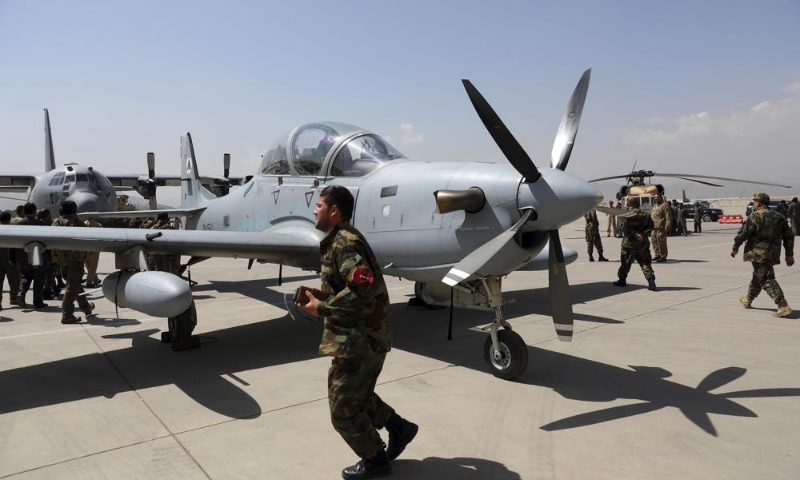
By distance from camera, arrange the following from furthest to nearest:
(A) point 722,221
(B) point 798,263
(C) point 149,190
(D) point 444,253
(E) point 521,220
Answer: (A) point 722,221
(C) point 149,190
(B) point 798,263
(D) point 444,253
(E) point 521,220

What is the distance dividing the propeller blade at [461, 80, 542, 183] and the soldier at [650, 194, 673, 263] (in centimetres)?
1226

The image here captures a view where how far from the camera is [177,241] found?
5695 mm

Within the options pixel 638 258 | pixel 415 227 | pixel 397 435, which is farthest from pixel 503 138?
pixel 638 258

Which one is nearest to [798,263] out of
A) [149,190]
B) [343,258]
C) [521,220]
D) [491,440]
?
[521,220]

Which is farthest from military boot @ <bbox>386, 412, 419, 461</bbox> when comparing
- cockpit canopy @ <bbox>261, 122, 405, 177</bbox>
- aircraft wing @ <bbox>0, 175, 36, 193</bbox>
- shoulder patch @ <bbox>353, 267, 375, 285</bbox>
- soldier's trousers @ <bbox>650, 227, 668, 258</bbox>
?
→ aircraft wing @ <bbox>0, 175, 36, 193</bbox>

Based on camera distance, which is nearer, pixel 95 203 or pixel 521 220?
pixel 521 220

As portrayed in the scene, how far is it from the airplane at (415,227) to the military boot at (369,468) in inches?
57.2

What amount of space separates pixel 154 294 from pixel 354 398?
2976mm

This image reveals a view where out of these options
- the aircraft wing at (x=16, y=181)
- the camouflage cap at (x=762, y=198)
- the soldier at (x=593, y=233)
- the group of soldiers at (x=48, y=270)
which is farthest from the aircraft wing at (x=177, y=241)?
the aircraft wing at (x=16, y=181)

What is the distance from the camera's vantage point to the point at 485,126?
4.62m

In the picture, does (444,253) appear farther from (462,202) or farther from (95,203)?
(95,203)

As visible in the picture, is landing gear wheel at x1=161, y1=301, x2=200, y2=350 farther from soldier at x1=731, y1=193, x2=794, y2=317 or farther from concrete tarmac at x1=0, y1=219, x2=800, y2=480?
soldier at x1=731, y1=193, x2=794, y2=317

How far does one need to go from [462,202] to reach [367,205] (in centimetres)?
165

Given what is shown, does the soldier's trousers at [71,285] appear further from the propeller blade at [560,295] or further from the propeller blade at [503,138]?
the propeller blade at [560,295]
